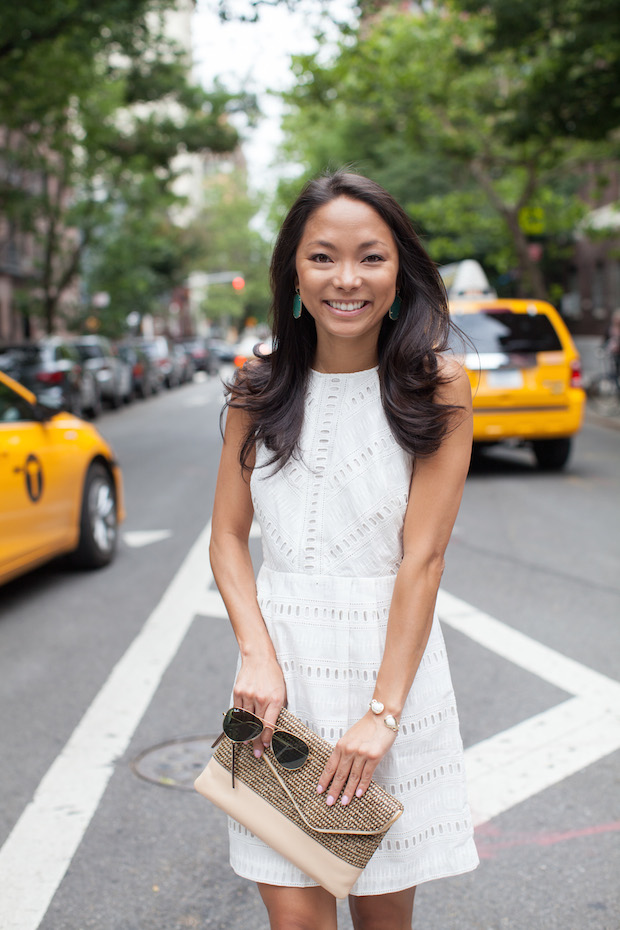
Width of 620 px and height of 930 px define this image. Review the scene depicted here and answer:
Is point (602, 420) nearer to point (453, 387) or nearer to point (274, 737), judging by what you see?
point (453, 387)

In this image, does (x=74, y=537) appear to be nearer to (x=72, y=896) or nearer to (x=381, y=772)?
(x=72, y=896)

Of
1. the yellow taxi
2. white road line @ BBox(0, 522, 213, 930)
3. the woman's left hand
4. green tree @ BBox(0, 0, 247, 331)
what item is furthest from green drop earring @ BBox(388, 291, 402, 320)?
green tree @ BBox(0, 0, 247, 331)

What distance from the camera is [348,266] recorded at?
2.06 m

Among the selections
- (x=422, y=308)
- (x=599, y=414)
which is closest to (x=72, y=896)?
(x=422, y=308)

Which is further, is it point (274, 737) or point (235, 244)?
point (235, 244)

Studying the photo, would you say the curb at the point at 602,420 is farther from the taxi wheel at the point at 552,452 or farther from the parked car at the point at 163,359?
the parked car at the point at 163,359

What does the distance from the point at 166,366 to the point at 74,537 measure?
28.9m

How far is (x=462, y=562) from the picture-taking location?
7.75 m

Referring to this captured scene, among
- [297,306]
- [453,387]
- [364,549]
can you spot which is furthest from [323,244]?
[364,549]

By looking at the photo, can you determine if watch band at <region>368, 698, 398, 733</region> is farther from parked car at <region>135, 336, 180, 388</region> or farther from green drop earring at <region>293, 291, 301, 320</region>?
parked car at <region>135, 336, 180, 388</region>

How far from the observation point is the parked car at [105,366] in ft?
80.0

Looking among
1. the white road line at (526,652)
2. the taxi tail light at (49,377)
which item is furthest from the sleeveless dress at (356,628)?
the taxi tail light at (49,377)

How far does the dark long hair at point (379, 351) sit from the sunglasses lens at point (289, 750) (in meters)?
0.53

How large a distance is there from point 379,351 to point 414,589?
0.51 metres
